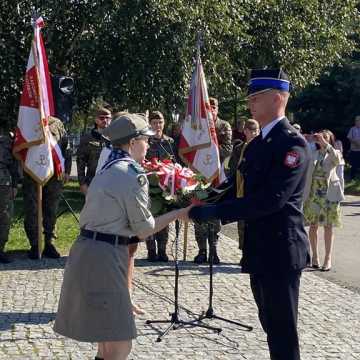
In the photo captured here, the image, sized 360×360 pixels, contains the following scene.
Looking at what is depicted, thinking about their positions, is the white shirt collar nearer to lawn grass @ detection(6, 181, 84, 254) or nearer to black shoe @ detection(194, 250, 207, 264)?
black shoe @ detection(194, 250, 207, 264)

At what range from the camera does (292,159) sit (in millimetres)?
4352

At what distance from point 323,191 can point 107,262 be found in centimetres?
613

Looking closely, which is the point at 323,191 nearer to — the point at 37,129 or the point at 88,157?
the point at 88,157

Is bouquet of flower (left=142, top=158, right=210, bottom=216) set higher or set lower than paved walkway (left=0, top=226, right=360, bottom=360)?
higher

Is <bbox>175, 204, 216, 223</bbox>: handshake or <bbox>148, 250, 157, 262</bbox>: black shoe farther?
<bbox>148, 250, 157, 262</bbox>: black shoe

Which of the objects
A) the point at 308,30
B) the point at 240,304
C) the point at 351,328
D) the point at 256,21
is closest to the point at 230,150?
the point at 240,304

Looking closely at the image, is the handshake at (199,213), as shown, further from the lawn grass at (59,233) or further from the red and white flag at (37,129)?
the lawn grass at (59,233)

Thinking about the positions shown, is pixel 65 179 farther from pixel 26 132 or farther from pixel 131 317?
pixel 131 317

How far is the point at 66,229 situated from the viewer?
12891 mm

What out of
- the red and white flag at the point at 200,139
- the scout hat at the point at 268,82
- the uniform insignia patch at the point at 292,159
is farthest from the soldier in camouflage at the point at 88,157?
the uniform insignia patch at the point at 292,159

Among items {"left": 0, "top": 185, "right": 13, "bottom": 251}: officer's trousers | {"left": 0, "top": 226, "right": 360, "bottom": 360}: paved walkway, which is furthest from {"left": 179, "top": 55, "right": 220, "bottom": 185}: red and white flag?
{"left": 0, "top": 185, "right": 13, "bottom": 251}: officer's trousers

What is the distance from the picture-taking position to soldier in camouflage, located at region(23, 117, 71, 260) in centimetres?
1052

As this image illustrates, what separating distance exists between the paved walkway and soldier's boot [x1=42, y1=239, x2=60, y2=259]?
27 cm

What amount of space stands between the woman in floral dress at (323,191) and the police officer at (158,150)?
78.1 inches
